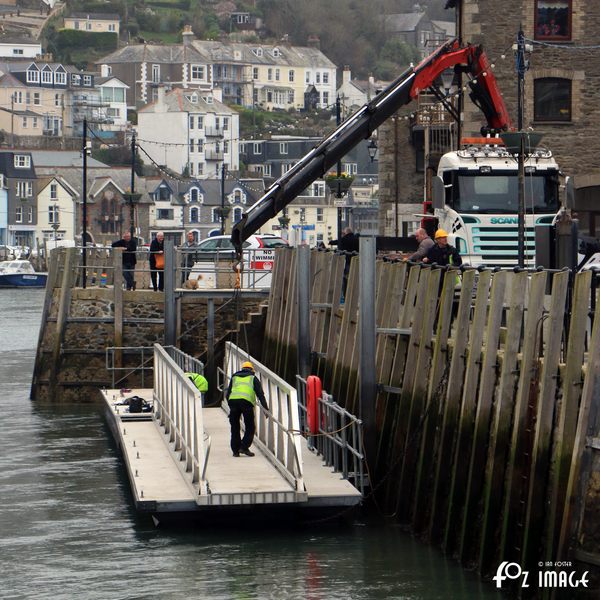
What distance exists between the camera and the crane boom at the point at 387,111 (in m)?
36.8

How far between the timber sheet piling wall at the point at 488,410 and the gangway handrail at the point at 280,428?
4.48ft

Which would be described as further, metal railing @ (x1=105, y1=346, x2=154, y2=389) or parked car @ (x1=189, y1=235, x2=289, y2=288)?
parked car @ (x1=189, y1=235, x2=289, y2=288)

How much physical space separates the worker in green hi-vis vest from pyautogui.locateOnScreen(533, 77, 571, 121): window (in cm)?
2602

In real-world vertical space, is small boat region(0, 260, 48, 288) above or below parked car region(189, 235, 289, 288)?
below

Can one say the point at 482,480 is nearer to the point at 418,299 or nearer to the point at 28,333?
the point at 418,299

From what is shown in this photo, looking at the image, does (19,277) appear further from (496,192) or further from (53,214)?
(496,192)

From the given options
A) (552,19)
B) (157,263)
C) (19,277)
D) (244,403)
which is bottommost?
(19,277)

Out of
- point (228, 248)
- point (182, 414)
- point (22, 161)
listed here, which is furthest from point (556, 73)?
point (22, 161)

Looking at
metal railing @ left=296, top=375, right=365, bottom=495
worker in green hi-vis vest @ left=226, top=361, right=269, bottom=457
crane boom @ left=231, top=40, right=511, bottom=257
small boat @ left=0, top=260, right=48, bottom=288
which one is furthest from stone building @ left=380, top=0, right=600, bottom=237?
small boat @ left=0, top=260, right=48, bottom=288

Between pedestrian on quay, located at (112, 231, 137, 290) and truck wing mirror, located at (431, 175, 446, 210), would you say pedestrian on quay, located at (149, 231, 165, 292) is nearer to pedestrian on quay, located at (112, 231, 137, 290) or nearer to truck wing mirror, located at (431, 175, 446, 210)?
pedestrian on quay, located at (112, 231, 137, 290)

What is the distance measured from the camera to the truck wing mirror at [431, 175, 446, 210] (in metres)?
31.6

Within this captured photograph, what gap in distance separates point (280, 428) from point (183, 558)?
237 centimetres

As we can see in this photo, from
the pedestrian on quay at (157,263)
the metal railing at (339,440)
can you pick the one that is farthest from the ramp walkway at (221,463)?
the pedestrian on quay at (157,263)

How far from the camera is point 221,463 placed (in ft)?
77.4
